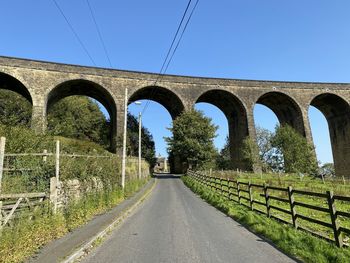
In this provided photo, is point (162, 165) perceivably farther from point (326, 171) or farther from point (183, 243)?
point (183, 243)

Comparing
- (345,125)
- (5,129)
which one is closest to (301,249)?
(5,129)

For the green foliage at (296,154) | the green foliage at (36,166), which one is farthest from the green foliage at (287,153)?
the green foliage at (36,166)

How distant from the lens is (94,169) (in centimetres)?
1385

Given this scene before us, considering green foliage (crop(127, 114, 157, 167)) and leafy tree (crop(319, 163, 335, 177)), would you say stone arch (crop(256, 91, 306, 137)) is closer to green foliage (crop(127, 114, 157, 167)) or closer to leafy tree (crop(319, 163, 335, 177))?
leafy tree (crop(319, 163, 335, 177))

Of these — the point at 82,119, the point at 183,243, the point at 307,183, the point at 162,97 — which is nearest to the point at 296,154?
the point at 307,183

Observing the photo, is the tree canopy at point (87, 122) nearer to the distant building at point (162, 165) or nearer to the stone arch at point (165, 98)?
the stone arch at point (165, 98)

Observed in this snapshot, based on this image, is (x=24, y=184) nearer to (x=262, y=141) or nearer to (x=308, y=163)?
(x=308, y=163)

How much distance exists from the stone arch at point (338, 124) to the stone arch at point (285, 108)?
3559mm

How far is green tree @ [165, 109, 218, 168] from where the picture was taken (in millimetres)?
37062

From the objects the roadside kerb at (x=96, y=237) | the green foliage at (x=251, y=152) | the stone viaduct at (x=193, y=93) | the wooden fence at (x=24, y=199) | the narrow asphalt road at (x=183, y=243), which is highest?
the stone viaduct at (x=193, y=93)

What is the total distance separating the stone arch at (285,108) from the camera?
43.5 metres

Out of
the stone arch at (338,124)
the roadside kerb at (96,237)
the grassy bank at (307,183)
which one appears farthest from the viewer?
the stone arch at (338,124)

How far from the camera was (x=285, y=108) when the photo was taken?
46.8 m

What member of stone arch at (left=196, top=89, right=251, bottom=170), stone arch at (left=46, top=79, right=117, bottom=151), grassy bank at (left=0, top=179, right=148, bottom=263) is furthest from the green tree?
grassy bank at (left=0, top=179, right=148, bottom=263)
